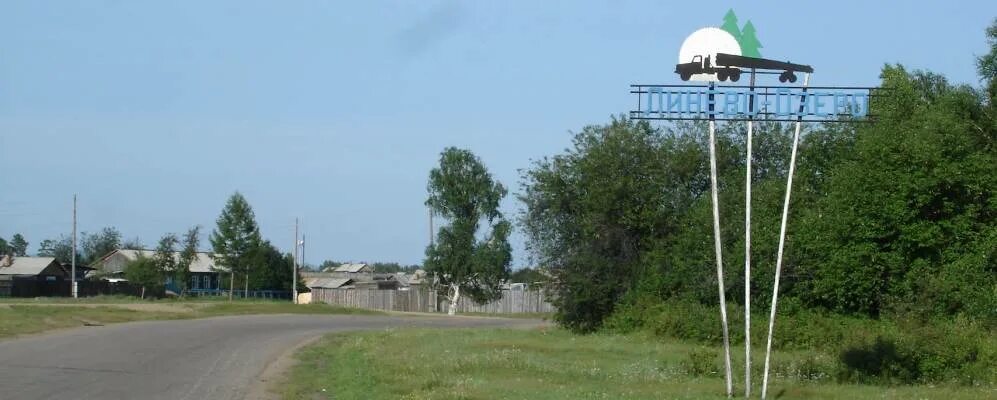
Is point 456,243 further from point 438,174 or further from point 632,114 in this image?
point 632,114

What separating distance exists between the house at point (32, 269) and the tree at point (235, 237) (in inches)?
589

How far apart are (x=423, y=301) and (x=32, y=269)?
3356 centimetres

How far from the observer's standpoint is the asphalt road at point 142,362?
1703 centimetres

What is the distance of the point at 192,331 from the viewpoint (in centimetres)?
3484

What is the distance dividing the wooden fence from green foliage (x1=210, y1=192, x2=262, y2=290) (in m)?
6.96

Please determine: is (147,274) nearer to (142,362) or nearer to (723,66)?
(142,362)

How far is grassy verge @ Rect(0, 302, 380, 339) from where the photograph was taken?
34.9 metres

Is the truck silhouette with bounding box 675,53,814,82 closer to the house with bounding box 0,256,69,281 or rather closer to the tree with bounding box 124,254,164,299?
the tree with bounding box 124,254,164,299

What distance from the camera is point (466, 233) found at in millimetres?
71438

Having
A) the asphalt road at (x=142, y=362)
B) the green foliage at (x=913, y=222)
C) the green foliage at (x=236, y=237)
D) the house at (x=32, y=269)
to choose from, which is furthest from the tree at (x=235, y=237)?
the green foliage at (x=913, y=222)

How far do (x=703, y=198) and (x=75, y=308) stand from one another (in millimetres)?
28936

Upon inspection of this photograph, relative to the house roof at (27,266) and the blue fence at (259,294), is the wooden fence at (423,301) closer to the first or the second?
the blue fence at (259,294)

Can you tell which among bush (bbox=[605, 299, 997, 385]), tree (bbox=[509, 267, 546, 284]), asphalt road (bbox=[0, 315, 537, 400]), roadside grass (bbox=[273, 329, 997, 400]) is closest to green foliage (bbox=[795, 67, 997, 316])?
bush (bbox=[605, 299, 997, 385])

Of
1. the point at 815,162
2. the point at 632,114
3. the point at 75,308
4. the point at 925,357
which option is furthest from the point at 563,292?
the point at 75,308
